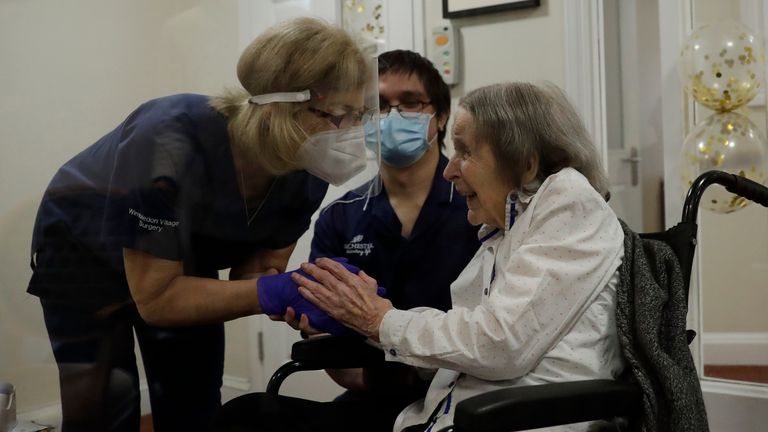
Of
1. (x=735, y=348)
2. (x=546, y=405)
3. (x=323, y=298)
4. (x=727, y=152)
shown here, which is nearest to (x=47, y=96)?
(x=323, y=298)

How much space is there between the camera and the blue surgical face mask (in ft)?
5.73

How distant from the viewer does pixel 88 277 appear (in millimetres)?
1136

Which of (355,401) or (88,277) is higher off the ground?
(88,277)

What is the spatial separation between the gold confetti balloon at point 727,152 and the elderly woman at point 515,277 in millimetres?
954

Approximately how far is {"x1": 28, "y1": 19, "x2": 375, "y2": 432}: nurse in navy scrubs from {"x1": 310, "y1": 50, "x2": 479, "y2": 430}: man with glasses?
330 millimetres

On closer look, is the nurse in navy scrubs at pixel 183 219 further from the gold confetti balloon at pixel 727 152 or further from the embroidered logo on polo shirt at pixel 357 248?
the gold confetti balloon at pixel 727 152

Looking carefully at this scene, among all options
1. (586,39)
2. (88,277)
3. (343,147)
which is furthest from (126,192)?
(586,39)

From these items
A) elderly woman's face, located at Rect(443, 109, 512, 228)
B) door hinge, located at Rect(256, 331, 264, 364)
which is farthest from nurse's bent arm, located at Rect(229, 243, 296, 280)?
elderly woman's face, located at Rect(443, 109, 512, 228)

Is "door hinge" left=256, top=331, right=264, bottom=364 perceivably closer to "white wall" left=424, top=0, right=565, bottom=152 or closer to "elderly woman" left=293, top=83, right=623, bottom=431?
"elderly woman" left=293, top=83, right=623, bottom=431

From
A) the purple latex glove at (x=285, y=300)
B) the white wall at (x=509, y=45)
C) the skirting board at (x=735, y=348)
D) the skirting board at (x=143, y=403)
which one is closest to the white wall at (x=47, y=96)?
the skirting board at (x=143, y=403)

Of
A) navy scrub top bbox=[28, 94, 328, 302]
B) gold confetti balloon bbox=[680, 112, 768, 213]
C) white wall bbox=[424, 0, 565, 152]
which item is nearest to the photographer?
navy scrub top bbox=[28, 94, 328, 302]

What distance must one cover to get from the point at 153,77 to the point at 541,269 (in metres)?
0.69

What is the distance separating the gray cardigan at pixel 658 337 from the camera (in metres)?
1.12

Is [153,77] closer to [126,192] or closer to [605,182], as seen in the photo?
[126,192]
